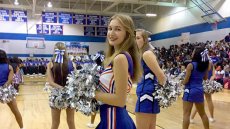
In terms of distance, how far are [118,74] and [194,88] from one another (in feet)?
7.74

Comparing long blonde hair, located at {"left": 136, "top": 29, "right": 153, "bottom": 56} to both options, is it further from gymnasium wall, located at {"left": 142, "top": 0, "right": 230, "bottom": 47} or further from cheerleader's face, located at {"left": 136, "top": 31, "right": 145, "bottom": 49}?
gymnasium wall, located at {"left": 142, "top": 0, "right": 230, "bottom": 47}

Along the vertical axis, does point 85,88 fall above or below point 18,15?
below

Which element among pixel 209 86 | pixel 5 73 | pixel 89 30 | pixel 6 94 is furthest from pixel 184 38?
pixel 6 94

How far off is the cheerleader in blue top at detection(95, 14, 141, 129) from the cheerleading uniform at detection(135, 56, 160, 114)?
0.99m

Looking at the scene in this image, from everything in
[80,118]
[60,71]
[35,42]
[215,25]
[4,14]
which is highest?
[4,14]

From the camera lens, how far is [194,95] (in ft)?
12.0

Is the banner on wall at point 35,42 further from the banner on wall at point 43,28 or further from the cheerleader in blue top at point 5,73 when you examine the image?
the cheerleader in blue top at point 5,73

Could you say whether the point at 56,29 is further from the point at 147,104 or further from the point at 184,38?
the point at 147,104

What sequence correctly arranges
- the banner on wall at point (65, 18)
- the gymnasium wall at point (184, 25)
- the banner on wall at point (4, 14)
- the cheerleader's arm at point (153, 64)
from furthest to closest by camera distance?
the banner on wall at point (65, 18) → the banner on wall at point (4, 14) → the gymnasium wall at point (184, 25) → the cheerleader's arm at point (153, 64)

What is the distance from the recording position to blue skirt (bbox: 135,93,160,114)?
8.97 feet

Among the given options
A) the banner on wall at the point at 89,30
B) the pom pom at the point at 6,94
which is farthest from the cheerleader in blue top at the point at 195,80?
the banner on wall at the point at 89,30

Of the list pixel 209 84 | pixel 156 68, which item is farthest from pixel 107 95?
pixel 209 84

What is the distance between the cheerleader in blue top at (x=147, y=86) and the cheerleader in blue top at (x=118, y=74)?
93 centimetres

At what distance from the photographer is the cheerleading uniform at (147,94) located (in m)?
2.74
